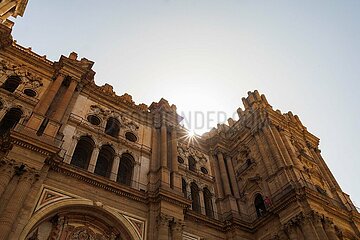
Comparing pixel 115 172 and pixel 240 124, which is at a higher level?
pixel 240 124

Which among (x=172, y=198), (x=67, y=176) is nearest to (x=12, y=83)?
(x=67, y=176)

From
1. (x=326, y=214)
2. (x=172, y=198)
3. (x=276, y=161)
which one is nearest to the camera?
(x=172, y=198)

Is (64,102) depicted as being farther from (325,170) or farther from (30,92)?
(325,170)

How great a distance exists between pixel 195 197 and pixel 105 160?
21.6ft

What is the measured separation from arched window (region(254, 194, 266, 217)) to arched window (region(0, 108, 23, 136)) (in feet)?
52.5

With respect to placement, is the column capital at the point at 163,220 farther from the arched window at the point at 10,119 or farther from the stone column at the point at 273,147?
the stone column at the point at 273,147

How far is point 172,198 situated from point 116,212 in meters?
3.06

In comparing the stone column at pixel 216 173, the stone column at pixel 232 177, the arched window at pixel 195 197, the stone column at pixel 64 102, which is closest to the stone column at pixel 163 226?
the arched window at pixel 195 197

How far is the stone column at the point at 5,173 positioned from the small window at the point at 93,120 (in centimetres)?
792

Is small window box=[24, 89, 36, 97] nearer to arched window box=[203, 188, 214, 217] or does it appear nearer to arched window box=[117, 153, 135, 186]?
arched window box=[117, 153, 135, 186]

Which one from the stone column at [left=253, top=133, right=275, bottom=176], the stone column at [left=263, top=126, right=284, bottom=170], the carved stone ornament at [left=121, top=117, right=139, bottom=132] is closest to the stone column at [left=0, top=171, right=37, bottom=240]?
the carved stone ornament at [left=121, top=117, right=139, bottom=132]

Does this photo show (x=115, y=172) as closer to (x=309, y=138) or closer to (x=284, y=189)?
(x=284, y=189)

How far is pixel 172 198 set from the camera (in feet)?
58.5

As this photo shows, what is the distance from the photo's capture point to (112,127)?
22.9 m
